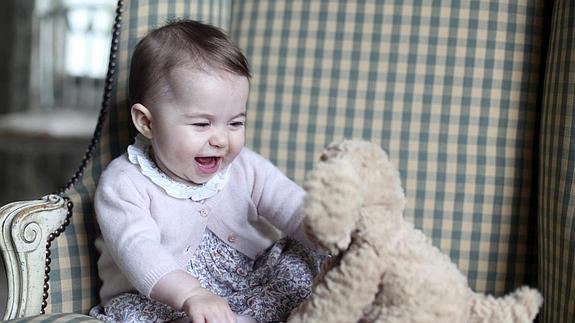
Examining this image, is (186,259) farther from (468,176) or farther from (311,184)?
(468,176)

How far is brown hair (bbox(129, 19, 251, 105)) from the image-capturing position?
1115mm

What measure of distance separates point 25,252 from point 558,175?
33.8 inches

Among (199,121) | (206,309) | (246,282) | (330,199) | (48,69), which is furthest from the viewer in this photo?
(48,69)

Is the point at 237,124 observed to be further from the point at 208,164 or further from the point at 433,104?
the point at 433,104

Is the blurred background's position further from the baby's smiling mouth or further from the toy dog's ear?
the toy dog's ear

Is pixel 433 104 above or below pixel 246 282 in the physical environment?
above

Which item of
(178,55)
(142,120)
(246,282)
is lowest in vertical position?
(246,282)

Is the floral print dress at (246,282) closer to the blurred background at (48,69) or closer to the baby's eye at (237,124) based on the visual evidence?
the baby's eye at (237,124)

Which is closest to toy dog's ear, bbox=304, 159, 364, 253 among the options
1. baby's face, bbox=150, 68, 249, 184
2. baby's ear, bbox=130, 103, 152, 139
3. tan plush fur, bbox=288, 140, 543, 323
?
tan plush fur, bbox=288, 140, 543, 323

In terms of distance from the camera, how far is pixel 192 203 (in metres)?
1.21

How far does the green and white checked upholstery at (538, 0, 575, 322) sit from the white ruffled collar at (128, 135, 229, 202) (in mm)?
539

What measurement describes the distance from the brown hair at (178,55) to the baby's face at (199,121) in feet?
0.05

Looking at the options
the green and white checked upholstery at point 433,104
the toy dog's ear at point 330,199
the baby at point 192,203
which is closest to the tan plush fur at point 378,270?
the toy dog's ear at point 330,199

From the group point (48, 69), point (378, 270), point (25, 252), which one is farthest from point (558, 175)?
point (48, 69)
